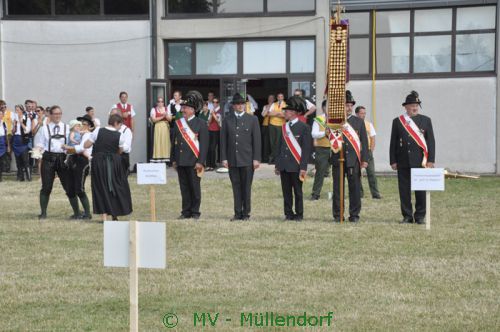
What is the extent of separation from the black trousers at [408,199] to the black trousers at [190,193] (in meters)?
3.32

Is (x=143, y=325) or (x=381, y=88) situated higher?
(x=381, y=88)

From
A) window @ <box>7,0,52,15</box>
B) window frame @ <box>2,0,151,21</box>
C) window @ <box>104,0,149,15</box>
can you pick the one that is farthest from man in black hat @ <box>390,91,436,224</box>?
window @ <box>7,0,52,15</box>

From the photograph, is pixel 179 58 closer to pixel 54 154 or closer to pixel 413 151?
pixel 54 154

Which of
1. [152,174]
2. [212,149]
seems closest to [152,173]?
[152,174]

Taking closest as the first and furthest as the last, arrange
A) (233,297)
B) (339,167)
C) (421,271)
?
(233,297) < (421,271) < (339,167)

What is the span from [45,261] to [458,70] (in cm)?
1522

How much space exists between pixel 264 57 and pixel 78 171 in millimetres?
10150

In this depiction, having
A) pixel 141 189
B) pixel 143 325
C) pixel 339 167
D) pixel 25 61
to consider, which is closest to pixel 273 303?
pixel 143 325

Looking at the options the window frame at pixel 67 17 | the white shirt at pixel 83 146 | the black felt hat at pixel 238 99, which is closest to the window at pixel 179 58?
the window frame at pixel 67 17

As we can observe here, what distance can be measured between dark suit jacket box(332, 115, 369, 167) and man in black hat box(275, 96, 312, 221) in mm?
558

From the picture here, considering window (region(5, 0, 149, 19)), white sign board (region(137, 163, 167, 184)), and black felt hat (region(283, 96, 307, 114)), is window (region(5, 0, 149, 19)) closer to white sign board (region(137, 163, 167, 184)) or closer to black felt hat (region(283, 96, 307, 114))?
black felt hat (region(283, 96, 307, 114))

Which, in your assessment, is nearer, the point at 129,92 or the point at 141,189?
the point at 141,189

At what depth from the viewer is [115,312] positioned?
831 centimetres

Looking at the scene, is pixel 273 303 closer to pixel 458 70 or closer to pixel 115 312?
pixel 115 312
